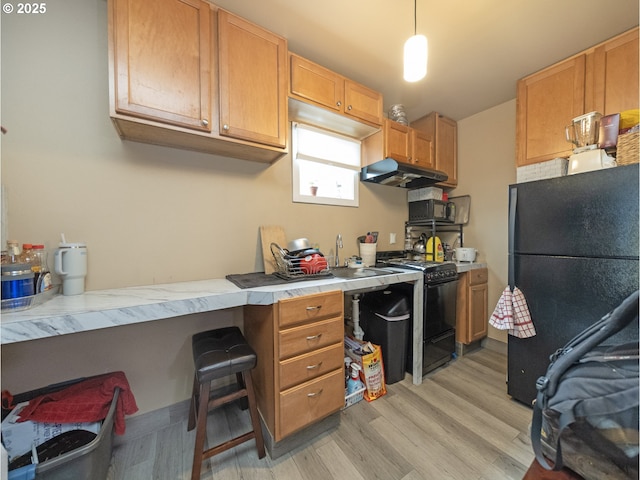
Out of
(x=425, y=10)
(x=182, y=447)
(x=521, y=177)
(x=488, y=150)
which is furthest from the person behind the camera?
(x=488, y=150)

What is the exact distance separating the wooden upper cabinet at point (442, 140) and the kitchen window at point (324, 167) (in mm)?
868

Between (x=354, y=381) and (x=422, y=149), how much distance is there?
2.35 m

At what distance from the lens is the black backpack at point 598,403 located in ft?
1.78

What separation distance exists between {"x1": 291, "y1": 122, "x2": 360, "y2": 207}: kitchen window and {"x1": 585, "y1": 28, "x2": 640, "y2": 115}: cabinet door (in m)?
1.75

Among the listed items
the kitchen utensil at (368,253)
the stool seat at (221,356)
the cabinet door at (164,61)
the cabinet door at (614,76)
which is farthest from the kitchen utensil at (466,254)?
the cabinet door at (164,61)

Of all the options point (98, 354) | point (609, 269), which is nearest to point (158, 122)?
point (98, 354)

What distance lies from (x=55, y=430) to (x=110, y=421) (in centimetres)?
20

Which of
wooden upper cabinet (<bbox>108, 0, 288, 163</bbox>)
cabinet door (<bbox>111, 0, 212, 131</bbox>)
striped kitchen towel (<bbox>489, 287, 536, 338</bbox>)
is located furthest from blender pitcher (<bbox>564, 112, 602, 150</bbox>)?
cabinet door (<bbox>111, 0, 212, 131</bbox>)

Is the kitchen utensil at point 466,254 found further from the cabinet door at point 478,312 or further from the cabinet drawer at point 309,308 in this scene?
the cabinet drawer at point 309,308

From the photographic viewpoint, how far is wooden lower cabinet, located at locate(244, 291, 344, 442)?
1209mm

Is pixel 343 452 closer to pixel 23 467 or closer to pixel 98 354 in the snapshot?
pixel 23 467

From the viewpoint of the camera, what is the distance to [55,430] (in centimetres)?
104

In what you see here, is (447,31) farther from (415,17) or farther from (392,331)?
(392,331)

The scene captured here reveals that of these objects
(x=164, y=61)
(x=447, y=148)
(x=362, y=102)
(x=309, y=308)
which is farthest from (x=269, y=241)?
(x=447, y=148)
